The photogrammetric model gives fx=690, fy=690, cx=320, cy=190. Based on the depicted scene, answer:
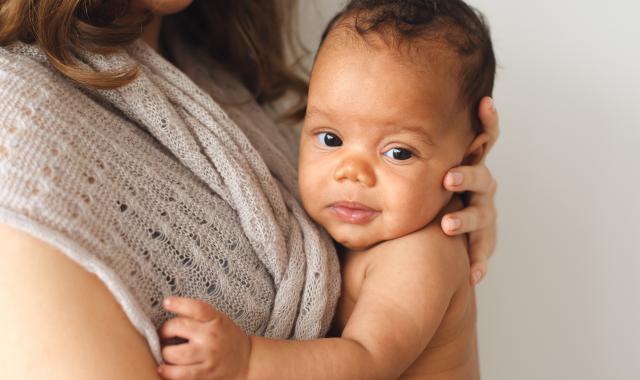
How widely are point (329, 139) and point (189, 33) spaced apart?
0.65 metres

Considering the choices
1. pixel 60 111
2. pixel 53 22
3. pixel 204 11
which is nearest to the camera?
pixel 60 111

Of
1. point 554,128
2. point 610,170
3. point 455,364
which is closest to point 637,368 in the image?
point 610,170

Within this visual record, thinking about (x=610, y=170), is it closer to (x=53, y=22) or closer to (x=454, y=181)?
(x=454, y=181)

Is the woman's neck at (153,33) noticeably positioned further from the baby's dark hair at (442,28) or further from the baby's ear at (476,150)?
the baby's ear at (476,150)

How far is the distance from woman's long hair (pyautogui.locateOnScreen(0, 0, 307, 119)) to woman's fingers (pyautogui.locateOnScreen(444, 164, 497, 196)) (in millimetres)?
503

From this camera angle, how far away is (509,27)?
1829mm

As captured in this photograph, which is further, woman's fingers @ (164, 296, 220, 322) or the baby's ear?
the baby's ear

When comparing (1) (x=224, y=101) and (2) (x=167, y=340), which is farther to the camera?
(1) (x=224, y=101)

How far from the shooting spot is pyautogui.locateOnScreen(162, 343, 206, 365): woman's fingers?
864mm

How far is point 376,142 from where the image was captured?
1.11 metres

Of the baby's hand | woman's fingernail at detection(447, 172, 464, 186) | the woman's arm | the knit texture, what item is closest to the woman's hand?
woman's fingernail at detection(447, 172, 464, 186)

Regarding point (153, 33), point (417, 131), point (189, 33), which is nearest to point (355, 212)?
point (417, 131)

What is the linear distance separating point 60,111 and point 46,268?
9.1 inches

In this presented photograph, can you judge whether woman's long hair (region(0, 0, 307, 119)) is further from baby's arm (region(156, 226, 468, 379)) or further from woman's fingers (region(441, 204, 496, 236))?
woman's fingers (region(441, 204, 496, 236))
